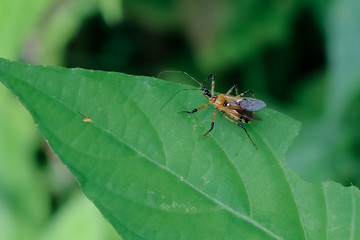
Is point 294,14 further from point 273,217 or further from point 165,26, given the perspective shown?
point 273,217

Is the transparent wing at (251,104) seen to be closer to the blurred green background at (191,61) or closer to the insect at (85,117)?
the insect at (85,117)

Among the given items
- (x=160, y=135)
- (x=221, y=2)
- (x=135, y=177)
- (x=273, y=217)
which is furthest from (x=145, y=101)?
(x=221, y=2)

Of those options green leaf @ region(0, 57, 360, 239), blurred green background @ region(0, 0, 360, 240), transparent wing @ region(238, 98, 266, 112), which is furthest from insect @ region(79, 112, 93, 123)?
blurred green background @ region(0, 0, 360, 240)

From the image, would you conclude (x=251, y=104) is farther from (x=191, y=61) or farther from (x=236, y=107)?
(x=191, y=61)

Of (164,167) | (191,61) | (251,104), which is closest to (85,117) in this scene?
(164,167)

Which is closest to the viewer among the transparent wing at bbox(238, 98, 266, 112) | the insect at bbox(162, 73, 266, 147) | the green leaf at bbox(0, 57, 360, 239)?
the green leaf at bbox(0, 57, 360, 239)

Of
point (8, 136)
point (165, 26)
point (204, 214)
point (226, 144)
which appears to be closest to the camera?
point (204, 214)

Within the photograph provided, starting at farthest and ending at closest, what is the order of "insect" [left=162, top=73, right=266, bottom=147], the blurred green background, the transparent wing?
the blurred green background → the transparent wing → "insect" [left=162, top=73, right=266, bottom=147]

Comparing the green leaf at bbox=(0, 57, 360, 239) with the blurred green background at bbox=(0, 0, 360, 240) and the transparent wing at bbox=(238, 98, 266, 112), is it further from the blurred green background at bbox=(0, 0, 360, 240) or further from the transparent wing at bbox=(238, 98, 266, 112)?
the blurred green background at bbox=(0, 0, 360, 240)
